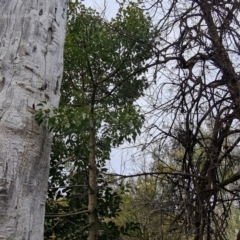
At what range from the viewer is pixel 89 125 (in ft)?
5.57

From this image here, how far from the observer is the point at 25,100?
1429 mm

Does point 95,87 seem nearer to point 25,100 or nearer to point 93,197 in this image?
point 93,197

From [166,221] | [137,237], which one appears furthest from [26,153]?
[137,237]

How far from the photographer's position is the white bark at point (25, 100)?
127cm

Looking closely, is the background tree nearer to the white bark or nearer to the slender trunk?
the slender trunk

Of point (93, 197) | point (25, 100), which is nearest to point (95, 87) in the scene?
point (93, 197)

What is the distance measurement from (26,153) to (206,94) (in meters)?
2.05

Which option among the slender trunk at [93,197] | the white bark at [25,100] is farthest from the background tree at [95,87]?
the white bark at [25,100]

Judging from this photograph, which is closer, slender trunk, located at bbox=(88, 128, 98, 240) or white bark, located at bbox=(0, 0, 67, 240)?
white bark, located at bbox=(0, 0, 67, 240)

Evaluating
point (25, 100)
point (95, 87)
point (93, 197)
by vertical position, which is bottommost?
point (93, 197)

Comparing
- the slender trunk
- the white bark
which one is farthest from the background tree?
the white bark

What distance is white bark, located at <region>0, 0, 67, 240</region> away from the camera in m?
1.27

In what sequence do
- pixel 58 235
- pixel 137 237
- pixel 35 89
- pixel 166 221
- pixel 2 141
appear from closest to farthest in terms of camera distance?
pixel 2 141, pixel 35 89, pixel 166 221, pixel 58 235, pixel 137 237

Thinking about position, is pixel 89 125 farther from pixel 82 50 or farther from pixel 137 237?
pixel 137 237
